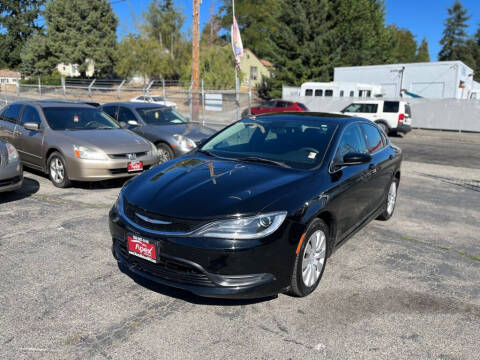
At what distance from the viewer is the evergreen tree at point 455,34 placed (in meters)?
79.2

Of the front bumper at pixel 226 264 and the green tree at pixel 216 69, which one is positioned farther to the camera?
the green tree at pixel 216 69

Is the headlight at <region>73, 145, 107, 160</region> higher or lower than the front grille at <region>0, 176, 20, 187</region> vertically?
higher

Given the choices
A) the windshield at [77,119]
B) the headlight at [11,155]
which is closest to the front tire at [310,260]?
the headlight at [11,155]

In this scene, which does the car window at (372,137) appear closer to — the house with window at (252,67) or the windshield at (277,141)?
the windshield at (277,141)

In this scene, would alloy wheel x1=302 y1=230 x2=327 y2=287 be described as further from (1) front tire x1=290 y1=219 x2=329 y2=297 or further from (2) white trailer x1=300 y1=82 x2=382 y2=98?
(2) white trailer x1=300 y1=82 x2=382 y2=98

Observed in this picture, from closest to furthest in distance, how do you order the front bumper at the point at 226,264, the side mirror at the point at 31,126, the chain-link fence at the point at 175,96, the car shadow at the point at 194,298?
the front bumper at the point at 226,264
the car shadow at the point at 194,298
the side mirror at the point at 31,126
the chain-link fence at the point at 175,96

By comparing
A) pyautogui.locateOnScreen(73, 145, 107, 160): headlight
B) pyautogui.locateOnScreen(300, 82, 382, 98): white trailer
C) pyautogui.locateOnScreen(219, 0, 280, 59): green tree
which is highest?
pyautogui.locateOnScreen(219, 0, 280, 59): green tree

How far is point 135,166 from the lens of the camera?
6.93m

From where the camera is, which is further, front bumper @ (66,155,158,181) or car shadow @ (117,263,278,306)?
front bumper @ (66,155,158,181)

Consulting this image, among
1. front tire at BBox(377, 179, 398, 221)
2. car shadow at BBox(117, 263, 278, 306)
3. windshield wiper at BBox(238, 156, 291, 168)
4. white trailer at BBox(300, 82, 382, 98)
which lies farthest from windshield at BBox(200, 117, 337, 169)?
white trailer at BBox(300, 82, 382, 98)

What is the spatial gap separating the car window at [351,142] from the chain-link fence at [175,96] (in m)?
11.1

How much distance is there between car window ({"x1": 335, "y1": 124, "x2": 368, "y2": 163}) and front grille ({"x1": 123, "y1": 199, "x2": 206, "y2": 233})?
5.61 feet

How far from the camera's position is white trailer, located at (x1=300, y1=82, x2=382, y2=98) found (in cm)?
2741

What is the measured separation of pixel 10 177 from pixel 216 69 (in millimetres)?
33088
